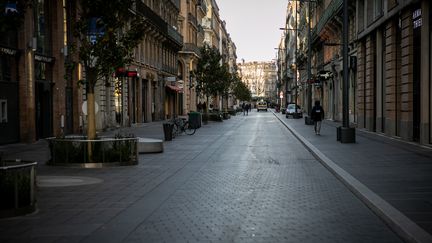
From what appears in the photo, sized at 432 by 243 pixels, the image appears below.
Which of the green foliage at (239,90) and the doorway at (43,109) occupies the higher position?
the green foliage at (239,90)

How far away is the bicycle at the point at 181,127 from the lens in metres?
28.7

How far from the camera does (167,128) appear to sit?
25.2 metres

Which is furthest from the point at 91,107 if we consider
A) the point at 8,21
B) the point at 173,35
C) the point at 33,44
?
the point at 173,35

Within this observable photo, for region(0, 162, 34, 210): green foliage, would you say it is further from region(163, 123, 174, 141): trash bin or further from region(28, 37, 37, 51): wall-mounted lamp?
region(163, 123, 174, 141): trash bin

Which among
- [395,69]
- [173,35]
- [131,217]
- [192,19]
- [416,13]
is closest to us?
[131,217]

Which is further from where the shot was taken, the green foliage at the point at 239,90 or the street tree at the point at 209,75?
the green foliage at the point at 239,90

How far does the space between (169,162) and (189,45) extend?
54303mm

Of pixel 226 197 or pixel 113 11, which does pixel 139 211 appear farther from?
pixel 113 11

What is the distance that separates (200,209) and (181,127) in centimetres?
2105

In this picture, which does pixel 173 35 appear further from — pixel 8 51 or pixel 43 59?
pixel 8 51

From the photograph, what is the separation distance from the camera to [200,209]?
8.65 metres

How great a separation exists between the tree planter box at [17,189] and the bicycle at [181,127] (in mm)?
19144

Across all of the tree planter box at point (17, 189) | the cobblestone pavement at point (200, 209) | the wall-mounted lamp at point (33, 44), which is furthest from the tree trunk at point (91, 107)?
the wall-mounted lamp at point (33, 44)

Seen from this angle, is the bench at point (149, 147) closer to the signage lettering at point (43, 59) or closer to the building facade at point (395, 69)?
the signage lettering at point (43, 59)
